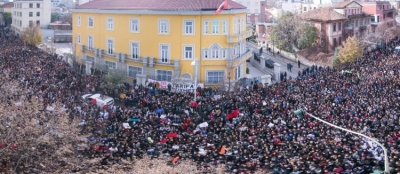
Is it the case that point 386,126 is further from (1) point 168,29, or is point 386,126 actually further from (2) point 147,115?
(1) point 168,29

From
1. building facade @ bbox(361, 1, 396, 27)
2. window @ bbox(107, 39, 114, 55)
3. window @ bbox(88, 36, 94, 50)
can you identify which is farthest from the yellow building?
building facade @ bbox(361, 1, 396, 27)

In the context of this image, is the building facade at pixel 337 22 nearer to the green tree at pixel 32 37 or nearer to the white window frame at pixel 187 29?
the white window frame at pixel 187 29

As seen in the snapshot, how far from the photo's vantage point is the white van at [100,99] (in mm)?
33362

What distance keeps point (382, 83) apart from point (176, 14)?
14.9m

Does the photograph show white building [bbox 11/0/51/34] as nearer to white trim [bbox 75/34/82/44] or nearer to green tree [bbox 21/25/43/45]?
green tree [bbox 21/25/43/45]

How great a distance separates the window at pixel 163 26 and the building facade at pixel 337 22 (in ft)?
74.5

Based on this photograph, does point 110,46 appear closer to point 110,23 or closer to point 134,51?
point 110,23

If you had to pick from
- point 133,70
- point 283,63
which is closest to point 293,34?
point 283,63

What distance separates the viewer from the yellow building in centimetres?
3981

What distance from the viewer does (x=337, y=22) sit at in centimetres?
5950

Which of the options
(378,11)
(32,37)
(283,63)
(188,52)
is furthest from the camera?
(378,11)

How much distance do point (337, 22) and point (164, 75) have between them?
25.7 m

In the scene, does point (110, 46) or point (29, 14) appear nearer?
point (110, 46)

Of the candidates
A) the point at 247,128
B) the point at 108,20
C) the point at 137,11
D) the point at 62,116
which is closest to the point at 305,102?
the point at 247,128
